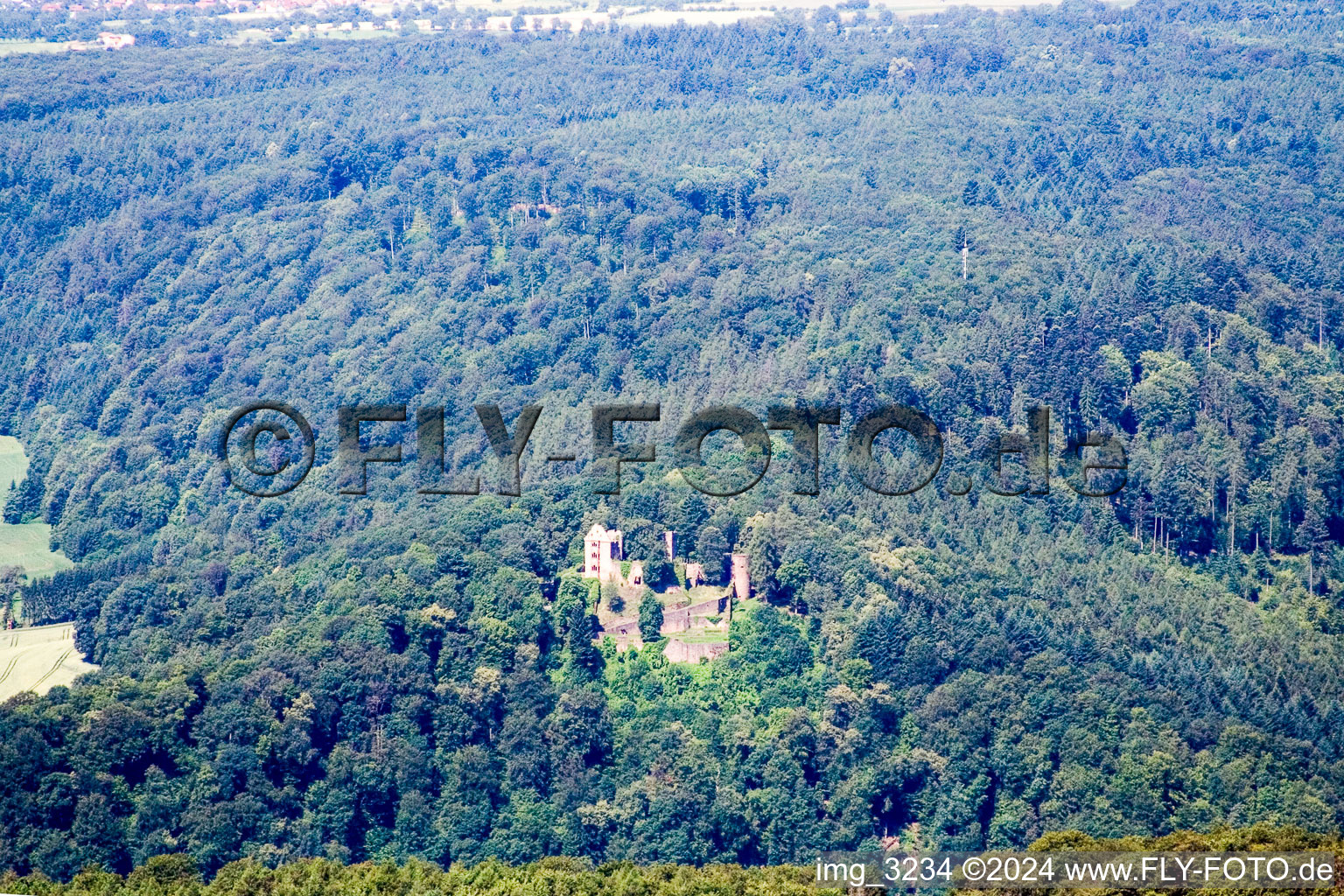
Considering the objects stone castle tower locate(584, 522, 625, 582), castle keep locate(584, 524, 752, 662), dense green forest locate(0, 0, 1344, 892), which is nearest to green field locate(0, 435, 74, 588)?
dense green forest locate(0, 0, 1344, 892)

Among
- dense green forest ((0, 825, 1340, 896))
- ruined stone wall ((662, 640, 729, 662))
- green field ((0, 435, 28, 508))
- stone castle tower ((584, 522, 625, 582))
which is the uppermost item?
green field ((0, 435, 28, 508))

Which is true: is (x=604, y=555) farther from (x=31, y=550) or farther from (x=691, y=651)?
(x=31, y=550)

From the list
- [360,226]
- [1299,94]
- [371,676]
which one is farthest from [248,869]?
[1299,94]

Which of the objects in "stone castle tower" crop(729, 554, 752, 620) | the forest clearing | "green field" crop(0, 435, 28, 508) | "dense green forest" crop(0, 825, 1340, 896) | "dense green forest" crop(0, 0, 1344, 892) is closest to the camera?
"dense green forest" crop(0, 825, 1340, 896)

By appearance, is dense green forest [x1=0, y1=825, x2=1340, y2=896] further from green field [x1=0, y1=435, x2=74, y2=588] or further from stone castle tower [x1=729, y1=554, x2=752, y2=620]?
green field [x1=0, y1=435, x2=74, y2=588]

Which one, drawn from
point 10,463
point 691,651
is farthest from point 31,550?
point 691,651

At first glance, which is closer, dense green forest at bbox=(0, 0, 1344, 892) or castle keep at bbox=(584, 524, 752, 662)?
dense green forest at bbox=(0, 0, 1344, 892)

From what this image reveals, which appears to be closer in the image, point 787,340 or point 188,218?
point 787,340

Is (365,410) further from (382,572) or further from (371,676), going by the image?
(371,676)
